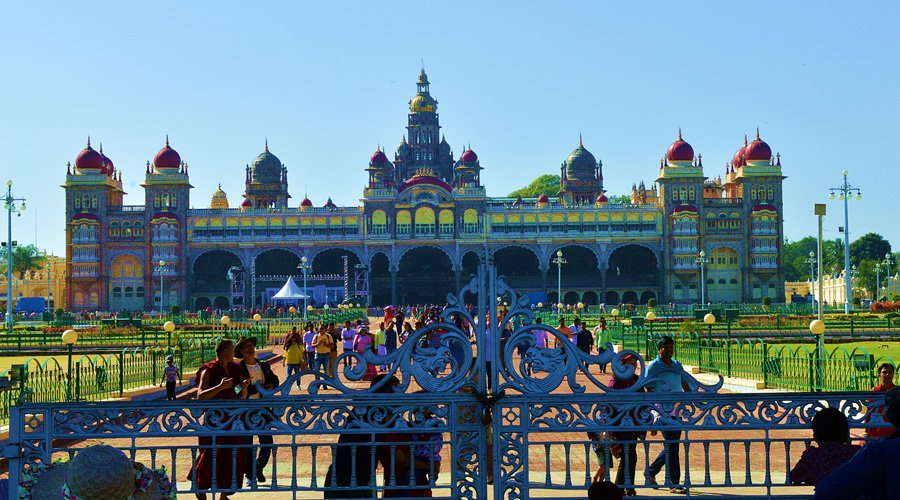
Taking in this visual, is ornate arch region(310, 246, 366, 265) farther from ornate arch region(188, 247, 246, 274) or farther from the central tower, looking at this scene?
the central tower

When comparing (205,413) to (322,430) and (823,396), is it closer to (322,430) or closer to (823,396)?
(322,430)

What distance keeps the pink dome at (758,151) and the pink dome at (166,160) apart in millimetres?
39269

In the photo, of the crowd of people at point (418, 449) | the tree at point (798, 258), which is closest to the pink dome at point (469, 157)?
the tree at point (798, 258)

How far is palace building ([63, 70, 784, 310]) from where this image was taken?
225 feet

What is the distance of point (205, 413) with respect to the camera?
540 centimetres

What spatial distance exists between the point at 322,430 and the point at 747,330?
30.6 m

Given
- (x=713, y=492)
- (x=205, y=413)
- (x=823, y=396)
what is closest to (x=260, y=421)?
(x=205, y=413)

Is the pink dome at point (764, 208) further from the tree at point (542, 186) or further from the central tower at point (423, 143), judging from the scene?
the tree at point (542, 186)

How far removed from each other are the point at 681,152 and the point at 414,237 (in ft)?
62.2

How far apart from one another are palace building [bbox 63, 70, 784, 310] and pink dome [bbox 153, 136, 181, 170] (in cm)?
10

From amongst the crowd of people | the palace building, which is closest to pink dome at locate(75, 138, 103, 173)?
the palace building

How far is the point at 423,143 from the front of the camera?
87.1 meters

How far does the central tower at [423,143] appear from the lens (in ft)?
285

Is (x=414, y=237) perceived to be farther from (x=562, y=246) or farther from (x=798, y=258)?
(x=798, y=258)
